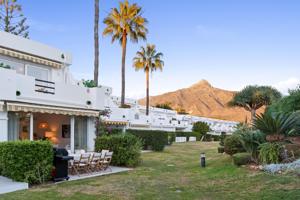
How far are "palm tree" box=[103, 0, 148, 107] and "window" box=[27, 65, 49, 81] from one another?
54.9 ft

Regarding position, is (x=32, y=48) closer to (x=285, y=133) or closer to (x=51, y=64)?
(x=51, y=64)

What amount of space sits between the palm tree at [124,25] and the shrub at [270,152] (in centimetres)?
2582

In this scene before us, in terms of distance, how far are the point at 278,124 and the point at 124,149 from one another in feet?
26.8

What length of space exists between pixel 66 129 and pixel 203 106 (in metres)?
147

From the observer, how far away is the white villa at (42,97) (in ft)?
54.9

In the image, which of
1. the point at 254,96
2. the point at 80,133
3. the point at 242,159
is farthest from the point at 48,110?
the point at 254,96

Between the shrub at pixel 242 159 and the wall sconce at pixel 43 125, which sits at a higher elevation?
the wall sconce at pixel 43 125

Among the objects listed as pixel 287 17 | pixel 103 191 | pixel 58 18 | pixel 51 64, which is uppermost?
pixel 58 18

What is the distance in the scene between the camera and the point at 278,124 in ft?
48.9

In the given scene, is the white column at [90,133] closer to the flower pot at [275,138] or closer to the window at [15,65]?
the window at [15,65]

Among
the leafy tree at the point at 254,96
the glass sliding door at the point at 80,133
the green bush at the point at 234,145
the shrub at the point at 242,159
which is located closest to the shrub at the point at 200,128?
the leafy tree at the point at 254,96

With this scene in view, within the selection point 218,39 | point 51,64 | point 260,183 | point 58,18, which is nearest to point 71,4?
point 58,18

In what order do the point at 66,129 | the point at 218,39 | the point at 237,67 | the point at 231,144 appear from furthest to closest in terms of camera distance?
the point at 237,67, the point at 218,39, the point at 66,129, the point at 231,144

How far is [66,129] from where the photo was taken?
24.5 meters
